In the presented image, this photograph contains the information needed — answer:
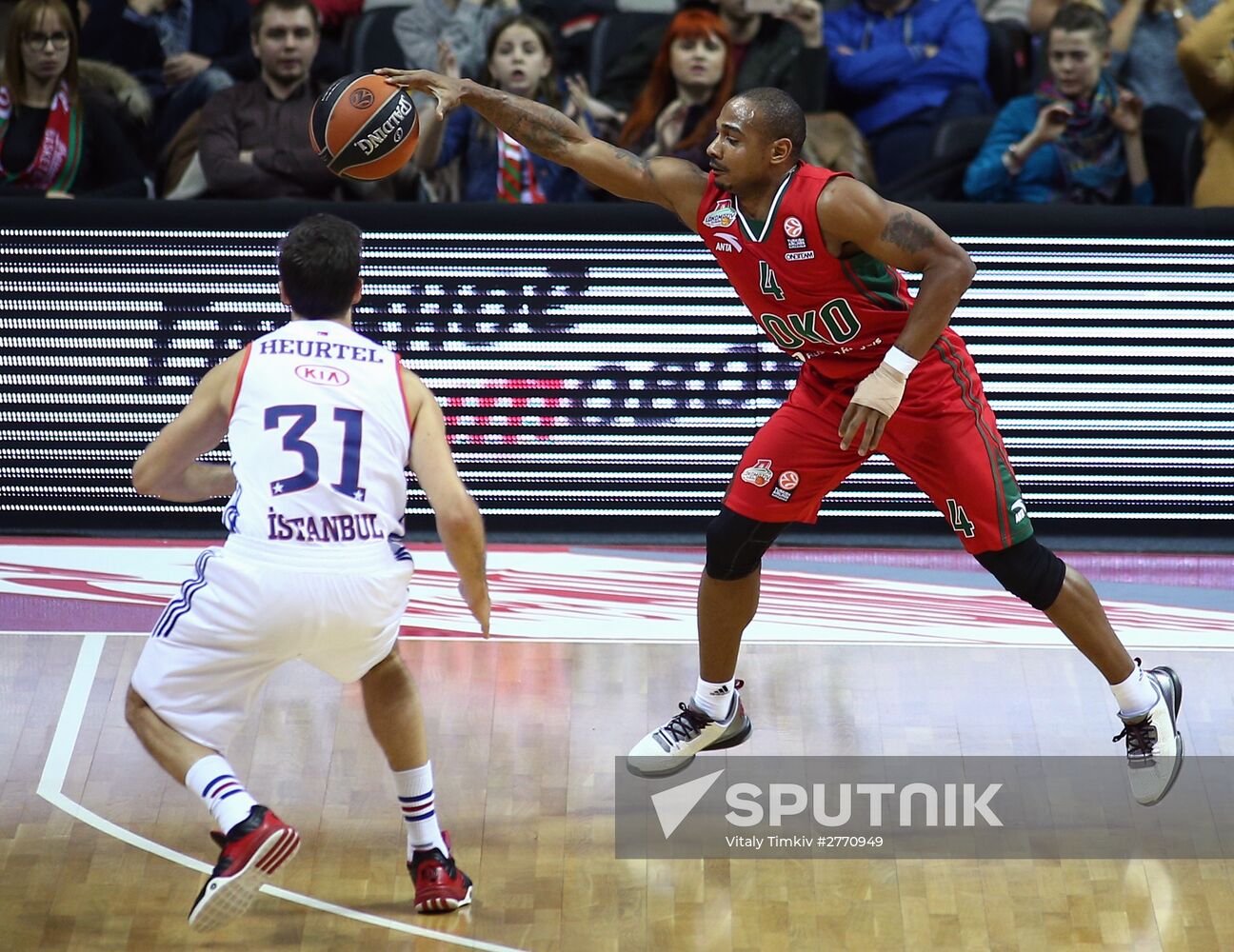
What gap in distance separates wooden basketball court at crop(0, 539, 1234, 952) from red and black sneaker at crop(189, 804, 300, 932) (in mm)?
422

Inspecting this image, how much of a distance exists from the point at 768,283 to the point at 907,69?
3461mm

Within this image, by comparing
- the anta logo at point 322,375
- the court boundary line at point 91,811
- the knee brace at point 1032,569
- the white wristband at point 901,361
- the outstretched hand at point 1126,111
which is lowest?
the court boundary line at point 91,811

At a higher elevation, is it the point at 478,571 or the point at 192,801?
the point at 478,571

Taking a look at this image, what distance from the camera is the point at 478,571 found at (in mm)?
3738

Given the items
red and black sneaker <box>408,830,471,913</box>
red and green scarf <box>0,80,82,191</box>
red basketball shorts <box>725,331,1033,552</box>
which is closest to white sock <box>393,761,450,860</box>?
red and black sneaker <box>408,830,471,913</box>

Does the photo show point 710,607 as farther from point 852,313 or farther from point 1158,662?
point 1158,662

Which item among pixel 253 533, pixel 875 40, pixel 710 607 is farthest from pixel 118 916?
pixel 875 40

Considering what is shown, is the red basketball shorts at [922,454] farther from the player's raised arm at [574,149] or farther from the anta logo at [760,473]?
the player's raised arm at [574,149]

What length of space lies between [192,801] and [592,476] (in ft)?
7.53

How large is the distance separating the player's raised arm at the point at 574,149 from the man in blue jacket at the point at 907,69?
9.92 ft

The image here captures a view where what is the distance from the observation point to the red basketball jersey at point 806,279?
432 centimetres

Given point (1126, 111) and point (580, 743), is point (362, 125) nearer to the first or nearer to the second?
point (580, 743)

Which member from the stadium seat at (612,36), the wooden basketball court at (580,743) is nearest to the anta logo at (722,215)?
the wooden basketball court at (580,743)

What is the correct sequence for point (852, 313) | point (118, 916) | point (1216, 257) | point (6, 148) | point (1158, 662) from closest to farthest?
1. point (118, 916)
2. point (852, 313)
3. point (1158, 662)
4. point (1216, 257)
5. point (6, 148)
